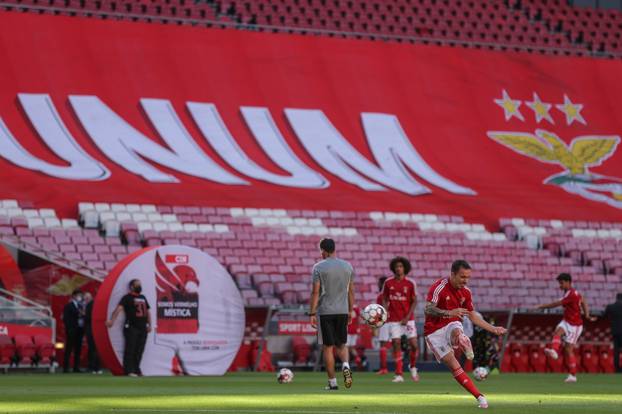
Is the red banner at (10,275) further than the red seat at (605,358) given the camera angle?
No

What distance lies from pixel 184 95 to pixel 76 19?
368 cm

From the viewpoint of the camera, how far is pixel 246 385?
2011 centimetres

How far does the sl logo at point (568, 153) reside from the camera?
42156 millimetres

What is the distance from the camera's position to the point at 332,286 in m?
18.1

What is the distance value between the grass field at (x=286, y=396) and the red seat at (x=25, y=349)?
154 inches

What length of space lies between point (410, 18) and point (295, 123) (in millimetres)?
7776

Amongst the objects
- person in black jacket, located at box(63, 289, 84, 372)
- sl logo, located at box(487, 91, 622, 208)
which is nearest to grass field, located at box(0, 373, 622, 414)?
person in black jacket, located at box(63, 289, 84, 372)

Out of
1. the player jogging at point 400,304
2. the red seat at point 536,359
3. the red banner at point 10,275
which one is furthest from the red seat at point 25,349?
the red seat at point 536,359

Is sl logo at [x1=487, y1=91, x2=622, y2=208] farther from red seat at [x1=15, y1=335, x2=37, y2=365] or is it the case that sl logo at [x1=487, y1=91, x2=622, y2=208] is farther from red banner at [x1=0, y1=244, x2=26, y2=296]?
red seat at [x1=15, y1=335, x2=37, y2=365]

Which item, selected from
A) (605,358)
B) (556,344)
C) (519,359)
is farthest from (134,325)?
(605,358)

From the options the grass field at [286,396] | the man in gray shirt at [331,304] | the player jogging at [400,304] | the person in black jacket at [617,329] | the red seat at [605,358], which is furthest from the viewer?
the red seat at [605,358]

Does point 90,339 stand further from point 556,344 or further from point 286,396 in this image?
point 286,396

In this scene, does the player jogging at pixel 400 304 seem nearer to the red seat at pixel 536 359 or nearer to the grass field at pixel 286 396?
the grass field at pixel 286 396

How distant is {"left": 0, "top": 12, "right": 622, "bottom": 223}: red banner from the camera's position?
120 ft
